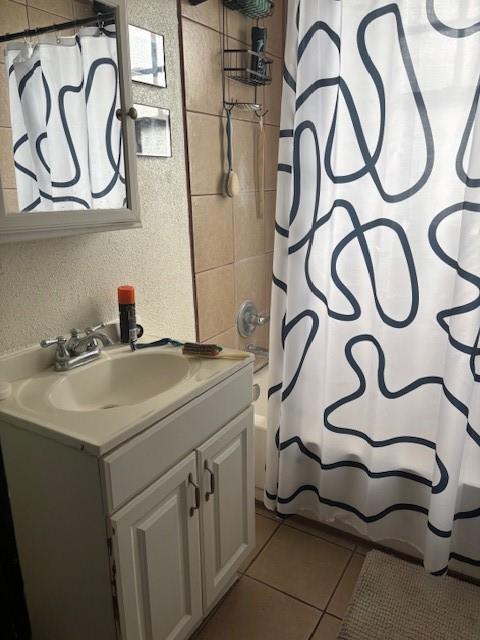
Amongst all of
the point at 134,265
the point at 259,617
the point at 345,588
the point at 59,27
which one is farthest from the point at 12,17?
the point at 345,588

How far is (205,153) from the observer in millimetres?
1806

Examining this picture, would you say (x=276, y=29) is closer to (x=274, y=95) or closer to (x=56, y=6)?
(x=274, y=95)

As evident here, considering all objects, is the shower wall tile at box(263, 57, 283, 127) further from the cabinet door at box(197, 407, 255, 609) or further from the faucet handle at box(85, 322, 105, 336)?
the cabinet door at box(197, 407, 255, 609)

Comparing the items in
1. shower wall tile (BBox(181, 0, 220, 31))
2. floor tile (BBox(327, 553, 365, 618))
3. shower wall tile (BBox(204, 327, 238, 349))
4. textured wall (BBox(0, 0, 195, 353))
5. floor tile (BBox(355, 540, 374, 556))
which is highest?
shower wall tile (BBox(181, 0, 220, 31))

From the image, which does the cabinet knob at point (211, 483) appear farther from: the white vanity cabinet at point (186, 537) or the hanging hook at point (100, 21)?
the hanging hook at point (100, 21)

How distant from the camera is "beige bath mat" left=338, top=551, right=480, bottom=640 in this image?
145 centimetres

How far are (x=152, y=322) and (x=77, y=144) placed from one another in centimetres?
65

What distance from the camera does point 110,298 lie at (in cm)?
151

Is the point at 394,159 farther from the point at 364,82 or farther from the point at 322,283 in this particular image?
the point at 322,283

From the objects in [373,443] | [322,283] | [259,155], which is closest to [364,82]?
[322,283]

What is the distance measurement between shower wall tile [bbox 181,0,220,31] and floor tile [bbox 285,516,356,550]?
1903mm

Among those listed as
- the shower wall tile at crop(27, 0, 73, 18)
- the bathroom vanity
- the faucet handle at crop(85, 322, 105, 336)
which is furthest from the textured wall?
the shower wall tile at crop(27, 0, 73, 18)

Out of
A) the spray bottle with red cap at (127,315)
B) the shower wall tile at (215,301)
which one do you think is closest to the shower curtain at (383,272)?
the shower wall tile at (215,301)

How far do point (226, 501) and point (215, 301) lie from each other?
0.85 m
